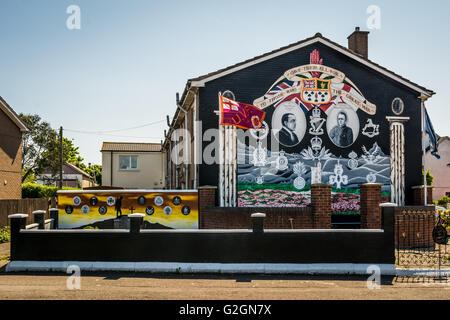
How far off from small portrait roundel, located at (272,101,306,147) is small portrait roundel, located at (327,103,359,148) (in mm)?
1120

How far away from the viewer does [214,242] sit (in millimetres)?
11695

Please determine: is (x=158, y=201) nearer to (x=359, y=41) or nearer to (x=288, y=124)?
(x=288, y=124)

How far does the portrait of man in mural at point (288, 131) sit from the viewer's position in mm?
17250

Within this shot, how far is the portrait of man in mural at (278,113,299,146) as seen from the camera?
1725cm

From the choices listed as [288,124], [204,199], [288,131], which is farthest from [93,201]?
[288,124]

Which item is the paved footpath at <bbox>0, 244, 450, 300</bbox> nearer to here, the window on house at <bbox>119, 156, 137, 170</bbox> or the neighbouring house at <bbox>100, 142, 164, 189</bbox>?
the neighbouring house at <bbox>100, 142, 164, 189</bbox>

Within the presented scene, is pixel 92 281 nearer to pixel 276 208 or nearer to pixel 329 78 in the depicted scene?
pixel 276 208

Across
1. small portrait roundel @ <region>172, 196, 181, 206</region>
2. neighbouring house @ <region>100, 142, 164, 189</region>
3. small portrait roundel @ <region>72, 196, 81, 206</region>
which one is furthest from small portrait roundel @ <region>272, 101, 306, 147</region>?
neighbouring house @ <region>100, 142, 164, 189</region>

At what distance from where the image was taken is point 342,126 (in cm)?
1758

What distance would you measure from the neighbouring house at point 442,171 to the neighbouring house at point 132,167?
2891cm

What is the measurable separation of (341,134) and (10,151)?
881 inches

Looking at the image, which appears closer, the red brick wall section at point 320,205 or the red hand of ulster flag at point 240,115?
the red brick wall section at point 320,205

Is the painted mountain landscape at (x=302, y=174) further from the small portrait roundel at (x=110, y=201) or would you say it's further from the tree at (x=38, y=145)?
the tree at (x=38, y=145)

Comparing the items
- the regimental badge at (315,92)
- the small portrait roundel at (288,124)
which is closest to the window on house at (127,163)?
the small portrait roundel at (288,124)
